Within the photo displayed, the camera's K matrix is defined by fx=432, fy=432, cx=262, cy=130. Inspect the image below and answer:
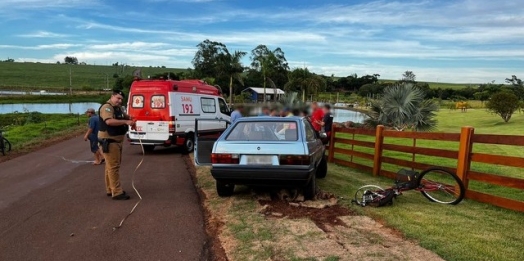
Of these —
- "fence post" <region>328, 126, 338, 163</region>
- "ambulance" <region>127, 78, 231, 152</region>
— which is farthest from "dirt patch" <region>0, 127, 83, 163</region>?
"fence post" <region>328, 126, 338, 163</region>

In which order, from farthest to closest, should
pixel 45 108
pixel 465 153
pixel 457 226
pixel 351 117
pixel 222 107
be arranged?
pixel 45 108, pixel 351 117, pixel 222 107, pixel 465 153, pixel 457 226

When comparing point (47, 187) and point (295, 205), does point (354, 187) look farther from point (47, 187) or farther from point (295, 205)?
point (47, 187)

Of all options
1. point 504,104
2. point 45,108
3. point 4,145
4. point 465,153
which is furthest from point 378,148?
point 45,108

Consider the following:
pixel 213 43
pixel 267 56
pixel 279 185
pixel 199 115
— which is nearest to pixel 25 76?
pixel 213 43

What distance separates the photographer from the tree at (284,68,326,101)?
63.4 metres

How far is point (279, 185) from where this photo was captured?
6.70 m

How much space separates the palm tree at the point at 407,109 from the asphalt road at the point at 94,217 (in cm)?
1283

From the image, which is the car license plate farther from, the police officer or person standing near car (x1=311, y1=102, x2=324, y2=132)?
person standing near car (x1=311, y1=102, x2=324, y2=132)

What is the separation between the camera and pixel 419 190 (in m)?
7.12

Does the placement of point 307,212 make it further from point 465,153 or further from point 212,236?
point 465,153

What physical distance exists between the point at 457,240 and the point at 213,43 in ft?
251

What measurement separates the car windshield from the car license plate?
54 cm

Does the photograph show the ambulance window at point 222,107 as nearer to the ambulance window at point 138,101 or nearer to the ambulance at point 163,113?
the ambulance at point 163,113

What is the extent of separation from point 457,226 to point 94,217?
198 inches
